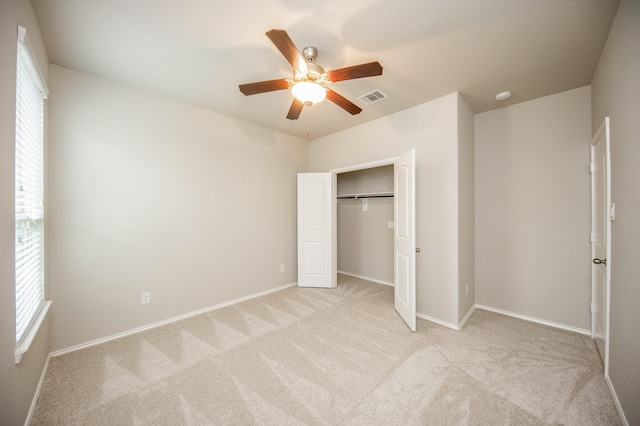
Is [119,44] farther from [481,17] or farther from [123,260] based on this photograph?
[481,17]

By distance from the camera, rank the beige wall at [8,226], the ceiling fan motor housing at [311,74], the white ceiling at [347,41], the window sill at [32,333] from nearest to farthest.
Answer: the beige wall at [8,226], the window sill at [32,333], the white ceiling at [347,41], the ceiling fan motor housing at [311,74]

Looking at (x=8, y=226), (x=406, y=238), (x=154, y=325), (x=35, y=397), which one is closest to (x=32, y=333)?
(x=35, y=397)

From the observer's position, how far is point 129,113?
2604mm

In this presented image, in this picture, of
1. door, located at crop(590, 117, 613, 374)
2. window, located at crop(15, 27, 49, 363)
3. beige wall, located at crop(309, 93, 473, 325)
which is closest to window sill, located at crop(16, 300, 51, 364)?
window, located at crop(15, 27, 49, 363)

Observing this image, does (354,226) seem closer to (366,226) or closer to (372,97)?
(366,226)

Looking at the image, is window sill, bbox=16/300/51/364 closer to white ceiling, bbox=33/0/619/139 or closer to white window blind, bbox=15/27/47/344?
white window blind, bbox=15/27/47/344

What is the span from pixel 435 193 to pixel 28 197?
3774mm

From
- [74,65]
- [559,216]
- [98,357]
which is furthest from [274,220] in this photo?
[559,216]

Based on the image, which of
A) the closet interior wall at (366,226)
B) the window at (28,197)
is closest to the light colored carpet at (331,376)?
the window at (28,197)

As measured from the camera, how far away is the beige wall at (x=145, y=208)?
2268 mm

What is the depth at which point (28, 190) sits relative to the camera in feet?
5.74

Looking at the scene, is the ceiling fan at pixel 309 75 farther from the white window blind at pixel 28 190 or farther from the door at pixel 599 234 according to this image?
the door at pixel 599 234

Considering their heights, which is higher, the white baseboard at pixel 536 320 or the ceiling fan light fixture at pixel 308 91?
the ceiling fan light fixture at pixel 308 91

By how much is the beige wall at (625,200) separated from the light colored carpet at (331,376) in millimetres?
314
